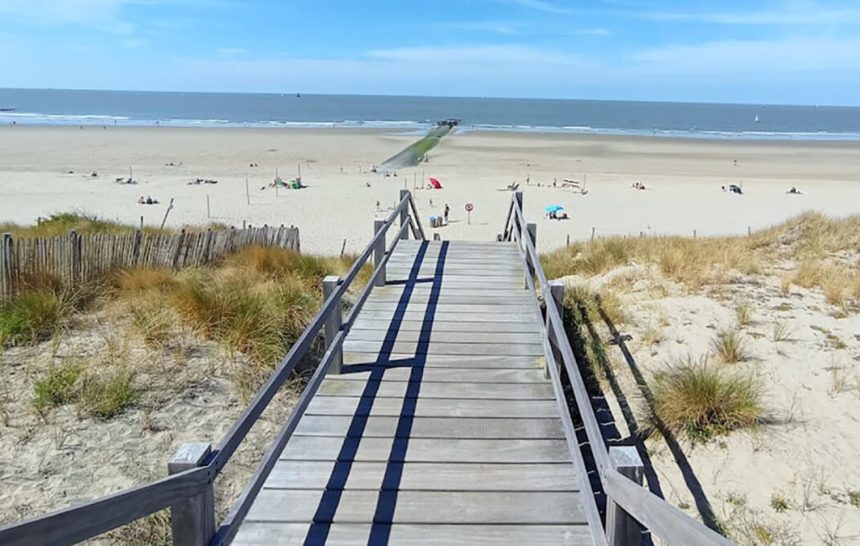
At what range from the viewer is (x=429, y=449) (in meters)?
3.99

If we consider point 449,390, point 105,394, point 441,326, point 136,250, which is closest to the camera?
point 449,390

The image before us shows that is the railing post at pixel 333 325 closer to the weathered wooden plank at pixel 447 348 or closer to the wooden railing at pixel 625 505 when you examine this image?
the weathered wooden plank at pixel 447 348

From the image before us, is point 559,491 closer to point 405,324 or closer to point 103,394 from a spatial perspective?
point 405,324

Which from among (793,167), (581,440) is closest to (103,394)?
(581,440)

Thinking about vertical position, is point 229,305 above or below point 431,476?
above

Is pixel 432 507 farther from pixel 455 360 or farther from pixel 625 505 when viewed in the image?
pixel 455 360

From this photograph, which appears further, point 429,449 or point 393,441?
point 393,441

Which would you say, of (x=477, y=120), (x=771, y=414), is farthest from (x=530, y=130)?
(x=771, y=414)

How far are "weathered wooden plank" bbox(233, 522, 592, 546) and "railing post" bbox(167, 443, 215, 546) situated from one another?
0.71 metres

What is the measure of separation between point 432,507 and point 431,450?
1.90 ft

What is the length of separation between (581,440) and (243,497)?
3881 millimetres

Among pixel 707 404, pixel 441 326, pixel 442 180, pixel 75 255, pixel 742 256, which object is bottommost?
A: pixel 707 404

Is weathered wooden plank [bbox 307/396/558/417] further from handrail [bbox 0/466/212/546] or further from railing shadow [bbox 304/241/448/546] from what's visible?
handrail [bbox 0/466/212/546]

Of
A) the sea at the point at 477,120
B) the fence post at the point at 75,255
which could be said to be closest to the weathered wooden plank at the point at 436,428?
the fence post at the point at 75,255
